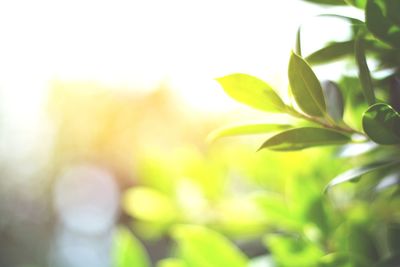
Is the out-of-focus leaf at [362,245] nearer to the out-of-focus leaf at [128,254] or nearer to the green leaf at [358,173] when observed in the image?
the green leaf at [358,173]

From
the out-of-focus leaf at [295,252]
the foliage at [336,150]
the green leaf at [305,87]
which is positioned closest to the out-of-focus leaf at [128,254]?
the foliage at [336,150]

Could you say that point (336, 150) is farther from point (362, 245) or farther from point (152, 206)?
point (152, 206)

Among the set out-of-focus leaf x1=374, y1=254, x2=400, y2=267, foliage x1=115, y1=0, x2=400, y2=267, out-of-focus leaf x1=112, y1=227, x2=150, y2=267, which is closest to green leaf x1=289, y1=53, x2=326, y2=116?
foliage x1=115, y1=0, x2=400, y2=267

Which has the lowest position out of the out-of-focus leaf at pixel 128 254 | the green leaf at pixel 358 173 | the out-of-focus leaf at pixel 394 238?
the out-of-focus leaf at pixel 128 254

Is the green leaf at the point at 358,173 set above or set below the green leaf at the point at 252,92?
below

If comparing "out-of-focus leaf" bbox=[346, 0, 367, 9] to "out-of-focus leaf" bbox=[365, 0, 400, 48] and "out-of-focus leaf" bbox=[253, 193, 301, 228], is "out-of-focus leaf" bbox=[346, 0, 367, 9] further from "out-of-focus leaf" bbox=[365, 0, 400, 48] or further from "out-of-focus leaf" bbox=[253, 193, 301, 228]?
"out-of-focus leaf" bbox=[253, 193, 301, 228]

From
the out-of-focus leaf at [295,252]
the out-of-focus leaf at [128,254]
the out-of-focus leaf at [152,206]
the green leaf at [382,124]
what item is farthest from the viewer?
the out-of-focus leaf at [152,206]

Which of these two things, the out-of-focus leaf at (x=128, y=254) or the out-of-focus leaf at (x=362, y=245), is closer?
the out-of-focus leaf at (x=362, y=245)

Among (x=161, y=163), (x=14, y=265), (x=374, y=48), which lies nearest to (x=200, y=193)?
(x=161, y=163)

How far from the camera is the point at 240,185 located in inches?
29.3

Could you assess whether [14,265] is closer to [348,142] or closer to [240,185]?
[240,185]

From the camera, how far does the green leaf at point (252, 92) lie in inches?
10.3

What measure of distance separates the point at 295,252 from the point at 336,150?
85 millimetres

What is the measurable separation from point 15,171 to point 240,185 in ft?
17.0
